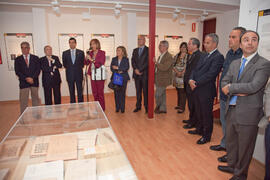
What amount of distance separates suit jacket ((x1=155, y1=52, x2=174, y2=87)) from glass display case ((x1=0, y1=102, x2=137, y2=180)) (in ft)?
8.62

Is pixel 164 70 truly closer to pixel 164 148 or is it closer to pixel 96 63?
pixel 96 63

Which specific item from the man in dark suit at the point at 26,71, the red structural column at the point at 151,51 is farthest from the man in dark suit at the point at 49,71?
the red structural column at the point at 151,51

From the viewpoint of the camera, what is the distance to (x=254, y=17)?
8.49 feet

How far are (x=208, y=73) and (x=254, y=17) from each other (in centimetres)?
96

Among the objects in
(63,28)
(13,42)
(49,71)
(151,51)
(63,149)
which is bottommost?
(63,149)

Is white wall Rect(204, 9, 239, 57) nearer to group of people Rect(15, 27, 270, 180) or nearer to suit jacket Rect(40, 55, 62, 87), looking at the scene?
group of people Rect(15, 27, 270, 180)

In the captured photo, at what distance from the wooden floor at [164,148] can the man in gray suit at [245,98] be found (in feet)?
1.52

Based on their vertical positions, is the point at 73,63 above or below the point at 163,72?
above

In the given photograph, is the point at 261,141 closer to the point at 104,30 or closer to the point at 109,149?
the point at 109,149

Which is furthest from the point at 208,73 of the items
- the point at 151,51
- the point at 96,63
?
the point at 96,63

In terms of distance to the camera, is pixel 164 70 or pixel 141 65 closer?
pixel 164 70

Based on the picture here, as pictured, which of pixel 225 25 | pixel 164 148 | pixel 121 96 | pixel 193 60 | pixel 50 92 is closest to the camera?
pixel 164 148

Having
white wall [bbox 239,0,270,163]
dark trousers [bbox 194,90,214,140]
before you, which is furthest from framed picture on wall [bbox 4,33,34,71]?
white wall [bbox 239,0,270,163]

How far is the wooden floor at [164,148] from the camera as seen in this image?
2.41 m
